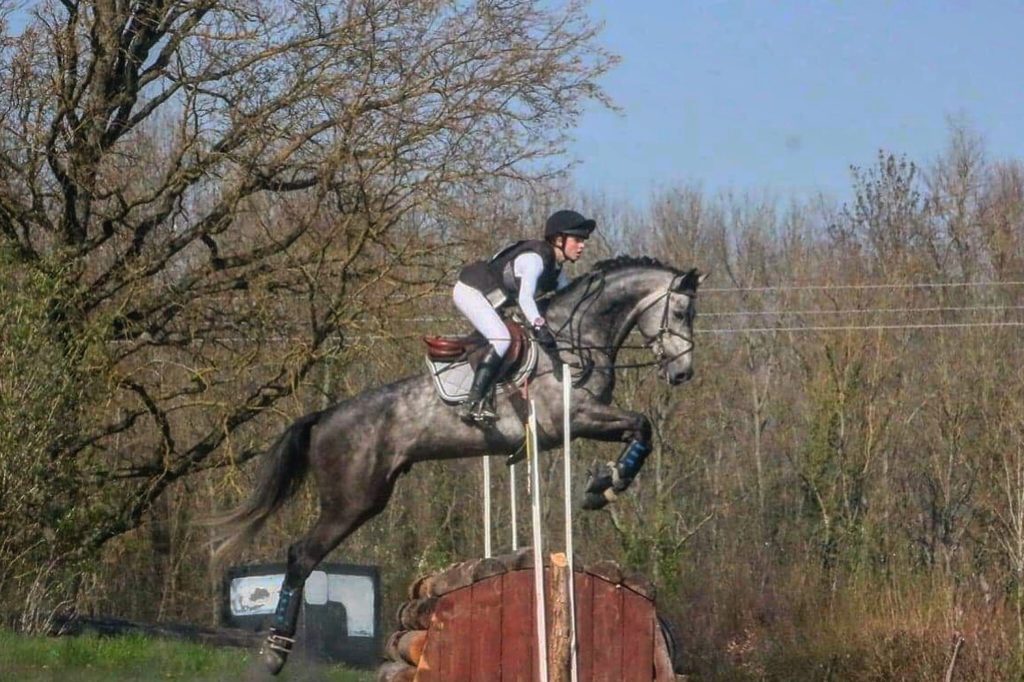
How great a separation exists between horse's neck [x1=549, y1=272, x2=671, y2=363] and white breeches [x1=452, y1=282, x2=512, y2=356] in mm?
317

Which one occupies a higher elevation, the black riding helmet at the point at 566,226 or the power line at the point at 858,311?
the power line at the point at 858,311

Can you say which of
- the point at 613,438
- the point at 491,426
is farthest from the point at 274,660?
the point at 613,438

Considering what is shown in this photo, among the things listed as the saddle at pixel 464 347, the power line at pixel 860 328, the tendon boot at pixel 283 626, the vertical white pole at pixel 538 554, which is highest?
the power line at pixel 860 328

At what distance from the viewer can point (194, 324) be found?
16.1m

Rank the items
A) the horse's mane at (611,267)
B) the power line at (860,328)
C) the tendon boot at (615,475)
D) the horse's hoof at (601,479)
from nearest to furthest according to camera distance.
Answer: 1. the tendon boot at (615,475)
2. the horse's hoof at (601,479)
3. the horse's mane at (611,267)
4. the power line at (860,328)

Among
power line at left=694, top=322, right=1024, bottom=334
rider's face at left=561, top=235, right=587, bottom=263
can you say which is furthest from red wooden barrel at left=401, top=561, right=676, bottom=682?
power line at left=694, top=322, right=1024, bottom=334

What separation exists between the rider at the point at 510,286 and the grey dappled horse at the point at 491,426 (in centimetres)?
17

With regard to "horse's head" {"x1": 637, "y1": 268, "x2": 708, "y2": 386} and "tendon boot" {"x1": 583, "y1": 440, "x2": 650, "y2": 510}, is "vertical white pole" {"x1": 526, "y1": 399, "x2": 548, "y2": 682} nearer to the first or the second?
"tendon boot" {"x1": 583, "y1": 440, "x2": 650, "y2": 510}

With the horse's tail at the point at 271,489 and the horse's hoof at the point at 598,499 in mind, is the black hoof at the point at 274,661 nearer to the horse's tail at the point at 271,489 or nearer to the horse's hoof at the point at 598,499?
the horse's tail at the point at 271,489

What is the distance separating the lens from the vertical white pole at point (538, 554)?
777 cm

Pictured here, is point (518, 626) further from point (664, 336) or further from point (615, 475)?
point (664, 336)

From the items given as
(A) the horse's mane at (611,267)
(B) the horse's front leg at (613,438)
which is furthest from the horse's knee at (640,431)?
(A) the horse's mane at (611,267)

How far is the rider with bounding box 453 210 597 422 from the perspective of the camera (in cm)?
852

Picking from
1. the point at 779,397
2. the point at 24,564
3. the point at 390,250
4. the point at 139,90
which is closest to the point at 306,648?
the point at 24,564
